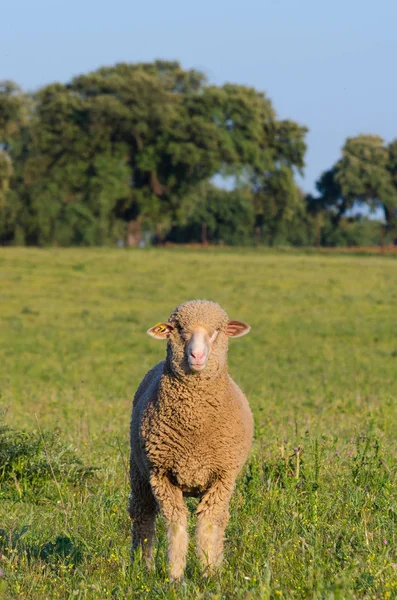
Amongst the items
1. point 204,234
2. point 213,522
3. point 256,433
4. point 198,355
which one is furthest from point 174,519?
point 204,234

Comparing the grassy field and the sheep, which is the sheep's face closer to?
the sheep

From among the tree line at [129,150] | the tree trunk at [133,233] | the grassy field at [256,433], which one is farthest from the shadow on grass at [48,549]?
the tree trunk at [133,233]

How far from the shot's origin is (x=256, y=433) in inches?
338

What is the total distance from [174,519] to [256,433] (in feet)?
11.7

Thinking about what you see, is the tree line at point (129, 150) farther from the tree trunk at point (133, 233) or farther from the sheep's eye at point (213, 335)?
the sheep's eye at point (213, 335)

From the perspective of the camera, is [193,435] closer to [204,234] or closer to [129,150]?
[129,150]

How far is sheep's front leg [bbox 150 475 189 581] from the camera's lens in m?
4.96

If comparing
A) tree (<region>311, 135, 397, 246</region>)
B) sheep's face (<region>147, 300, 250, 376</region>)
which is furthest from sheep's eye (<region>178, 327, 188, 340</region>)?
tree (<region>311, 135, 397, 246</region>)

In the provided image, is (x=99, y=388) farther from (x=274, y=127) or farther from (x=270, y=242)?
(x=270, y=242)

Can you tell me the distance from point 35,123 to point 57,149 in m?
2.36

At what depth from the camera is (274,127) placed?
214ft

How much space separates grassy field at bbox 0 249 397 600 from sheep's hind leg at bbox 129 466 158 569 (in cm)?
10

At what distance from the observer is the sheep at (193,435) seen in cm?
504

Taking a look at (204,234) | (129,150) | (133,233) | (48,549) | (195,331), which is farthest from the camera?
(204,234)
